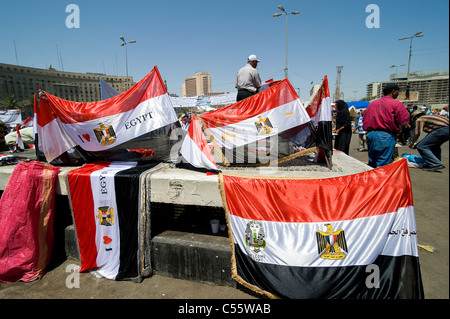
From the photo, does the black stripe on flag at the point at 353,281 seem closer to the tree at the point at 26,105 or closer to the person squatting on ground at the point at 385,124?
the person squatting on ground at the point at 385,124

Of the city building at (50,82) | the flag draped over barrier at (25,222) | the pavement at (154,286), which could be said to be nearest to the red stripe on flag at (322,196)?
the pavement at (154,286)

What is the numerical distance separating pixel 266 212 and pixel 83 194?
256 cm

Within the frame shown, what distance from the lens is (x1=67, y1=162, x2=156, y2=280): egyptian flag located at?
10.6 ft

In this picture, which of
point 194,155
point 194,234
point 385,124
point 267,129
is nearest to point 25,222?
point 194,234

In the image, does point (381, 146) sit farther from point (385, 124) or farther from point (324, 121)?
point (324, 121)

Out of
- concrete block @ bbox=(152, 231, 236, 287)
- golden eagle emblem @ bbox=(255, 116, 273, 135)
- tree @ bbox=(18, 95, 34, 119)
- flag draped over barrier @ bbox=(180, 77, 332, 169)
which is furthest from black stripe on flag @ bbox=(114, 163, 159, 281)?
tree @ bbox=(18, 95, 34, 119)

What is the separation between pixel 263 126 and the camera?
3.63 metres

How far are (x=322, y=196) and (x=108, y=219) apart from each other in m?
2.78

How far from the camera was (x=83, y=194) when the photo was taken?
3.40 meters

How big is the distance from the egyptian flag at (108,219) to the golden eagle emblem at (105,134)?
60cm

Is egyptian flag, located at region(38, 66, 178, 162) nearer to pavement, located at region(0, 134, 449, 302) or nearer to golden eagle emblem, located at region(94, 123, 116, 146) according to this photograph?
golden eagle emblem, located at region(94, 123, 116, 146)

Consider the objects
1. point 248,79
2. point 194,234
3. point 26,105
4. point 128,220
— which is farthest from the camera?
point 26,105

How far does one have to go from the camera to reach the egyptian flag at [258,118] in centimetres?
359
